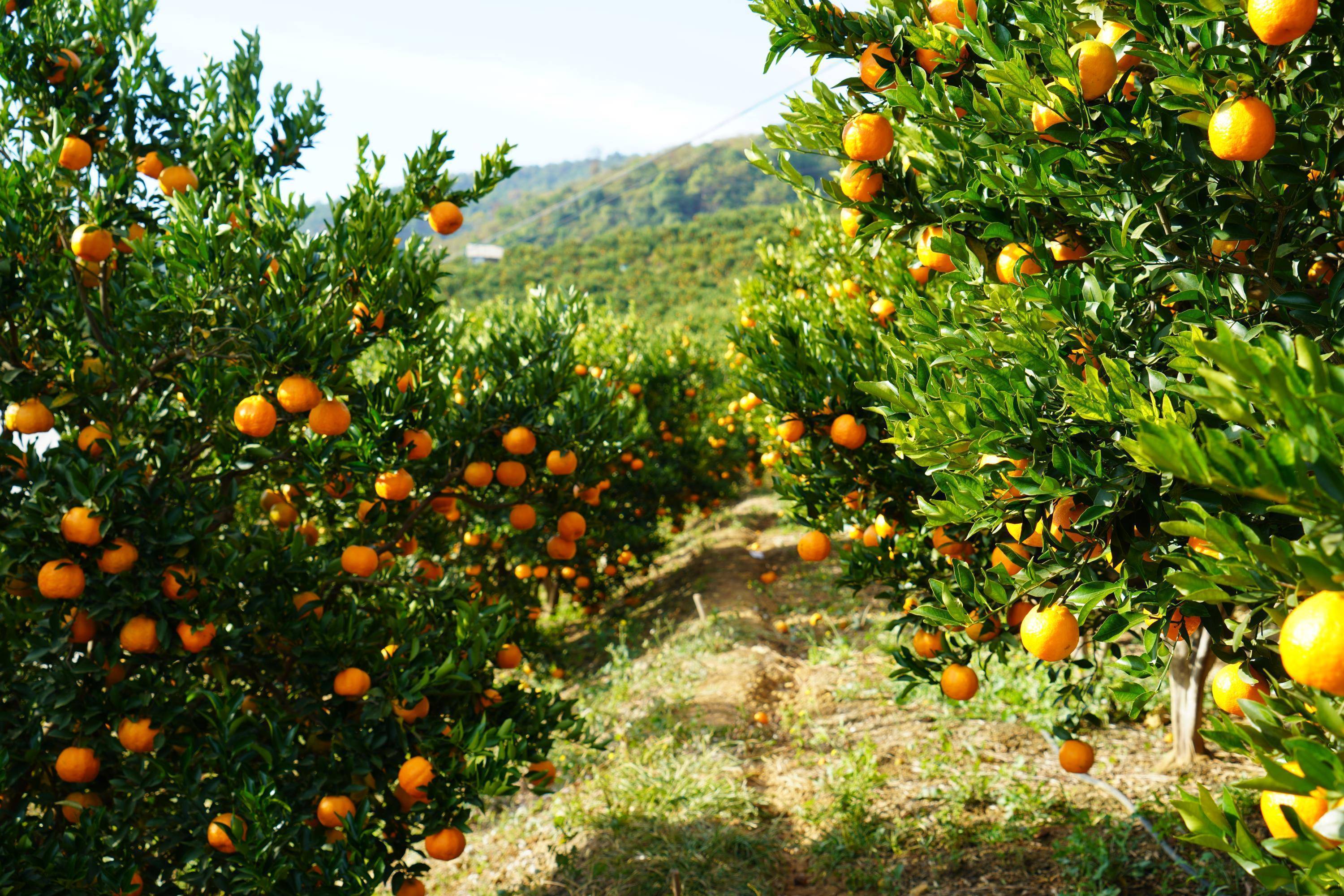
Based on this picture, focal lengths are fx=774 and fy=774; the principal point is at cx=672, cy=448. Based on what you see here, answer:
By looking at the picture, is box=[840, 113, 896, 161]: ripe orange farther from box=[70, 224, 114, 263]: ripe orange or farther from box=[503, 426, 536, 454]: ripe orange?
box=[70, 224, 114, 263]: ripe orange

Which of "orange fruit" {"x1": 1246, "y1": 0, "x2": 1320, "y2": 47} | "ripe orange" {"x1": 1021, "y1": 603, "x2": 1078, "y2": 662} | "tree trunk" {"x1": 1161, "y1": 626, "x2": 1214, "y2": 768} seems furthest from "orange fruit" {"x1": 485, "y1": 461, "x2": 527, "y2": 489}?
"tree trunk" {"x1": 1161, "y1": 626, "x2": 1214, "y2": 768}

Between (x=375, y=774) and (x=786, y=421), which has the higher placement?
(x=786, y=421)

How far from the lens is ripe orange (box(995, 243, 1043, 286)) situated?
6.64 feet

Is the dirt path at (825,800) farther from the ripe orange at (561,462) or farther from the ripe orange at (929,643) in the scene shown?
the ripe orange at (561,462)

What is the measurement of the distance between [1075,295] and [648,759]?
463cm

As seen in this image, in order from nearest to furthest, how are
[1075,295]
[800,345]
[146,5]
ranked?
[1075,295]
[800,345]
[146,5]

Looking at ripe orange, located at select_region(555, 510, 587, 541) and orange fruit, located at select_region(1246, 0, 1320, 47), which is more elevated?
orange fruit, located at select_region(1246, 0, 1320, 47)

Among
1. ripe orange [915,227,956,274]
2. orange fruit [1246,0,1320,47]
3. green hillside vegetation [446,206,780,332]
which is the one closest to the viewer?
orange fruit [1246,0,1320,47]

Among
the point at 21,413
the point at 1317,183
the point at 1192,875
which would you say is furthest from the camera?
the point at 1192,875

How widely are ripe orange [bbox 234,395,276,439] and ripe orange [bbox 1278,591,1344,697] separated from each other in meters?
2.85

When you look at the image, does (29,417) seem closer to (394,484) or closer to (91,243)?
(91,243)

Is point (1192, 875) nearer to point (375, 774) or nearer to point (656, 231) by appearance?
point (375, 774)

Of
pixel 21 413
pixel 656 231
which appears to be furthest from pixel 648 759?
pixel 656 231

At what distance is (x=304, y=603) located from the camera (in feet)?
10.4
